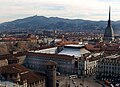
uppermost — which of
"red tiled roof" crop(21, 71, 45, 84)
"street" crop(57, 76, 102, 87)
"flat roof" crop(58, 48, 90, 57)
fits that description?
"red tiled roof" crop(21, 71, 45, 84)

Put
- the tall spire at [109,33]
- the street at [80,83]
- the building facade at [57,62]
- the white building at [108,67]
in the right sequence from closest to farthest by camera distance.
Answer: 1. the street at [80,83]
2. the white building at [108,67]
3. the building facade at [57,62]
4. the tall spire at [109,33]

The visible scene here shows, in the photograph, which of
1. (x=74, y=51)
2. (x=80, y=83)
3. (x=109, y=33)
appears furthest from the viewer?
(x=109, y=33)

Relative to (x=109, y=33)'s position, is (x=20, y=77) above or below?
above

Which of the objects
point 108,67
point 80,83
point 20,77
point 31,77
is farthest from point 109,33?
point 20,77

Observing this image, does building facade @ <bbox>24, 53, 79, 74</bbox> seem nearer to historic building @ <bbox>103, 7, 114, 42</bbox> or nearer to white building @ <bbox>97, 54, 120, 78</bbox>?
white building @ <bbox>97, 54, 120, 78</bbox>

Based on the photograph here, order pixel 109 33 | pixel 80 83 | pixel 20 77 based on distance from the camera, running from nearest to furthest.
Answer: pixel 20 77 < pixel 80 83 < pixel 109 33

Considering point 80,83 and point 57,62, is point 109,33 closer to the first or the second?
point 57,62

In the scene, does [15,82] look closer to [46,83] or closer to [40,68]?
[46,83]

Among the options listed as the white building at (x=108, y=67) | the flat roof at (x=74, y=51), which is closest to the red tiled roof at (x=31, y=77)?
the white building at (x=108, y=67)

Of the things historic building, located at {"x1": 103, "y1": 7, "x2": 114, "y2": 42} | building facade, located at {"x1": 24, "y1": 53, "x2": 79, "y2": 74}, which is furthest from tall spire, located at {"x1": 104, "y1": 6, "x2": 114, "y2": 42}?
building facade, located at {"x1": 24, "y1": 53, "x2": 79, "y2": 74}

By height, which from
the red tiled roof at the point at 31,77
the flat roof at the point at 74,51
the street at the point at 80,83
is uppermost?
the red tiled roof at the point at 31,77

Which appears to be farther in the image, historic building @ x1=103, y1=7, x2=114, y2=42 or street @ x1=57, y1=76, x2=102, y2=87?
historic building @ x1=103, y1=7, x2=114, y2=42

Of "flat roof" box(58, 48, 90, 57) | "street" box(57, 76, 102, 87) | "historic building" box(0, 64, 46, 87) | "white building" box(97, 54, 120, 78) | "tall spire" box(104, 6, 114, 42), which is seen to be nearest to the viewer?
"historic building" box(0, 64, 46, 87)

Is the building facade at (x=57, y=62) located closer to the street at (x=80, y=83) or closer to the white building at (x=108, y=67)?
the white building at (x=108, y=67)
